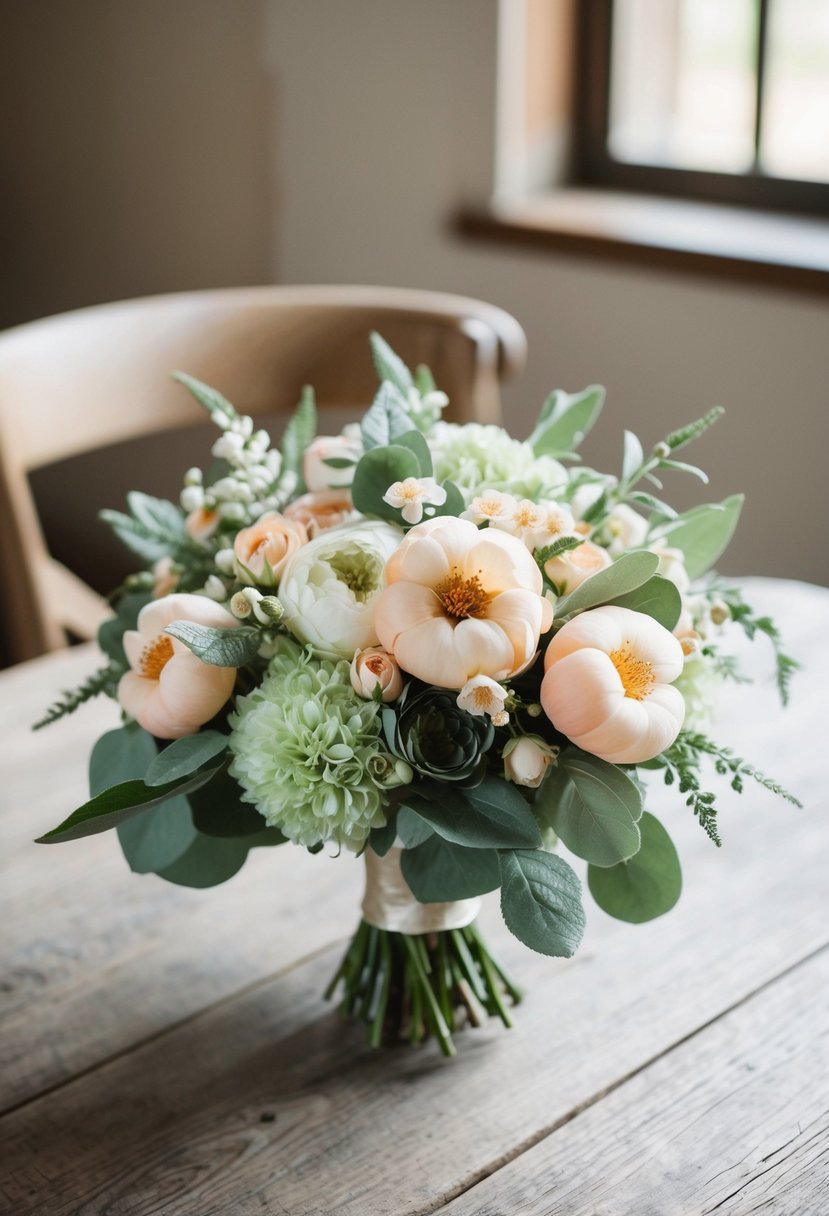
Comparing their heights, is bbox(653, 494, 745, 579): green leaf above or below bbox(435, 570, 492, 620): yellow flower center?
below

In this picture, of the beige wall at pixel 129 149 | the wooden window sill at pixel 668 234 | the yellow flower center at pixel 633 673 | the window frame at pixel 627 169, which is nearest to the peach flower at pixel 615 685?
the yellow flower center at pixel 633 673

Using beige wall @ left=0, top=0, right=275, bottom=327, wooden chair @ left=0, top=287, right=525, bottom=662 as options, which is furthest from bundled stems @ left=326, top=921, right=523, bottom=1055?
beige wall @ left=0, top=0, right=275, bottom=327

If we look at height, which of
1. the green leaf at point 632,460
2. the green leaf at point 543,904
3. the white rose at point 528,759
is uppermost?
the green leaf at point 632,460

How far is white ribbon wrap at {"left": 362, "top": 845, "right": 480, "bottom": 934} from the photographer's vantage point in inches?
27.8

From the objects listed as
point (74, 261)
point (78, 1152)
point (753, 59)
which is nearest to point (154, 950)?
point (78, 1152)

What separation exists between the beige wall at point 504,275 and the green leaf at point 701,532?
1145 millimetres

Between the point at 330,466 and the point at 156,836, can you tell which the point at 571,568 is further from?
the point at 156,836

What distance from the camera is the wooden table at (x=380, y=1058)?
25.5 inches

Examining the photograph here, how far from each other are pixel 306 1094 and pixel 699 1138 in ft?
0.72

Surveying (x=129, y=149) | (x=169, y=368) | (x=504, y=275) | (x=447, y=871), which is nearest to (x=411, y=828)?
(x=447, y=871)

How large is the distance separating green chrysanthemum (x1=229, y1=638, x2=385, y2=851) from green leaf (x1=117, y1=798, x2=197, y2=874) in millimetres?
100

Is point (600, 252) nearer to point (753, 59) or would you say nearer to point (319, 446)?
point (753, 59)

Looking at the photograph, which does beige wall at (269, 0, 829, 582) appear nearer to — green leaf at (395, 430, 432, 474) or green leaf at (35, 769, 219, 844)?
green leaf at (395, 430, 432, 474)

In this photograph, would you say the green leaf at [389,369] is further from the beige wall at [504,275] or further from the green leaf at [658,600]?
the beige wall at [504,275]
